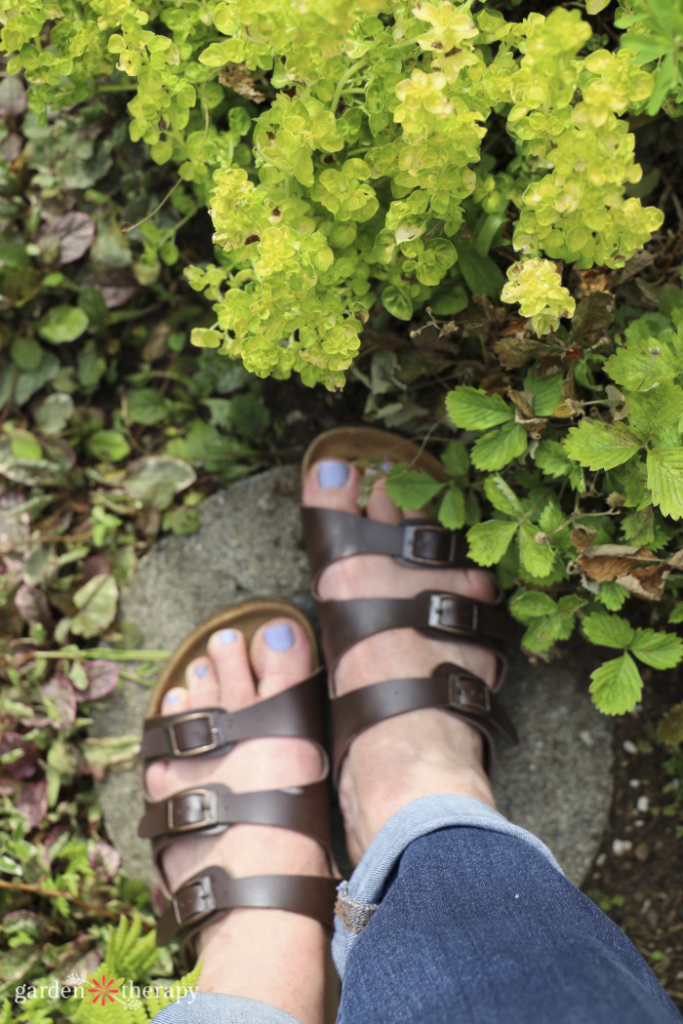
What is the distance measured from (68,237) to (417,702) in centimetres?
114

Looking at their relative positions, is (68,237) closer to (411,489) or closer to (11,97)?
(11,97)

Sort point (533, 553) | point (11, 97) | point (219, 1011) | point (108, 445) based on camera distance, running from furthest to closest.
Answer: point (108, 445), point (11, 97), point (219, 1011), point (533, 553)

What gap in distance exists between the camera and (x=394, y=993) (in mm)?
1002

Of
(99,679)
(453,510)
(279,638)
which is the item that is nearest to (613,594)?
(453,510)

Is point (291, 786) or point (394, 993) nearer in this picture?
point (394, 993)

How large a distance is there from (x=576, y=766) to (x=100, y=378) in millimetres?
1283

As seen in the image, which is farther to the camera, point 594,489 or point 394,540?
point 394,540

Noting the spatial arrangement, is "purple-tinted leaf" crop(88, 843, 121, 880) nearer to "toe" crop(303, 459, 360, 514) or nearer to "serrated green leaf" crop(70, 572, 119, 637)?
"serrated green leaf" crop(70, 572, 119, 637)

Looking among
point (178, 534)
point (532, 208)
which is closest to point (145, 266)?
point (178, 534)

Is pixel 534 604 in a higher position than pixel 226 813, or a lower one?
higher

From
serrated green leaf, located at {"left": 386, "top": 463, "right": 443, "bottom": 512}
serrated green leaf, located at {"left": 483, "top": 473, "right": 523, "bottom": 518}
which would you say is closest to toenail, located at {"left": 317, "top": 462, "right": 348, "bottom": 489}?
serrated green leaf, located at {"left": 386, "top": 463, "right": 443, "bottom": 512}

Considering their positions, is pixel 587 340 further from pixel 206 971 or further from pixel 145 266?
pixel 206 971

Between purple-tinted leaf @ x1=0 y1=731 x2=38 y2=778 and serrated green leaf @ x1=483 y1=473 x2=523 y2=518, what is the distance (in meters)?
1.10

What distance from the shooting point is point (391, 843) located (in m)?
1.38
